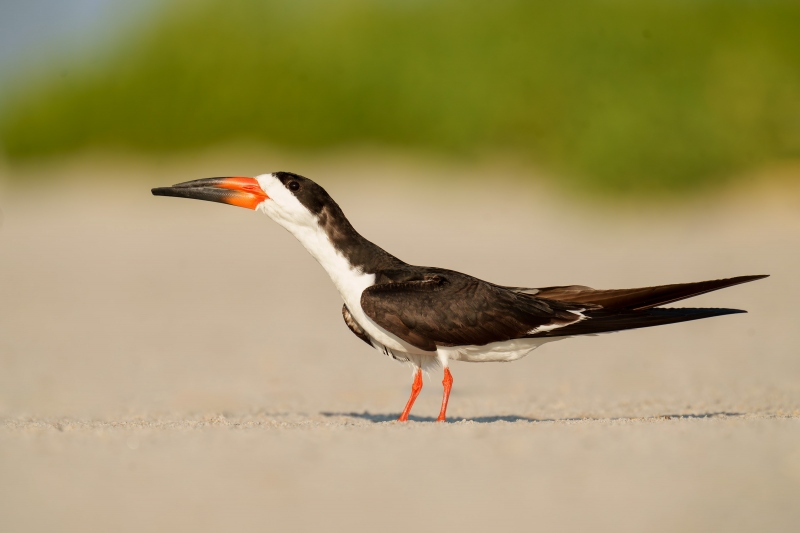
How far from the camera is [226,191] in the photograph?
20.9 feet

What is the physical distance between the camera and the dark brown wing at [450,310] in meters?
5.91

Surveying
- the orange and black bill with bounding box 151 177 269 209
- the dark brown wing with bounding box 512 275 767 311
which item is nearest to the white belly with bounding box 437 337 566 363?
the dark brown wing with bounding box 512 275 767 311

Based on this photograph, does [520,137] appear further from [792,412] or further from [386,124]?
[792,412]

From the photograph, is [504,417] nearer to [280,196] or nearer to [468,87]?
[280,196]

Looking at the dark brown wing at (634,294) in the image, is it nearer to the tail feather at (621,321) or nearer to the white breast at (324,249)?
the tail feather at (621,321)

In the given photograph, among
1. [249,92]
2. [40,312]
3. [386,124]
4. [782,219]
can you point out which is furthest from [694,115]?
[40,312]

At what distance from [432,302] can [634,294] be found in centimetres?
107

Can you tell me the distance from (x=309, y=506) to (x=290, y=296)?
31.5ft

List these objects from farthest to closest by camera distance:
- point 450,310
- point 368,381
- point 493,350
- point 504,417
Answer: point 368,381 < point 504,417 < point 493,350 < point 450,310

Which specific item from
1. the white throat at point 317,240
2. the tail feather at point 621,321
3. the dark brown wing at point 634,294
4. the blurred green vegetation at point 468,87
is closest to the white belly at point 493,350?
the tail feather at point 621,321

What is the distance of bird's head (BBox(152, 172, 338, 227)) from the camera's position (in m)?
6.20

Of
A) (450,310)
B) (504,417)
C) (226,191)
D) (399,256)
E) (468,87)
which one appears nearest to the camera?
(450,310)

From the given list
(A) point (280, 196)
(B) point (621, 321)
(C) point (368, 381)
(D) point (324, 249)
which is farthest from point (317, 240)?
(C) point (368, 381)

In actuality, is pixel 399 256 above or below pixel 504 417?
above
